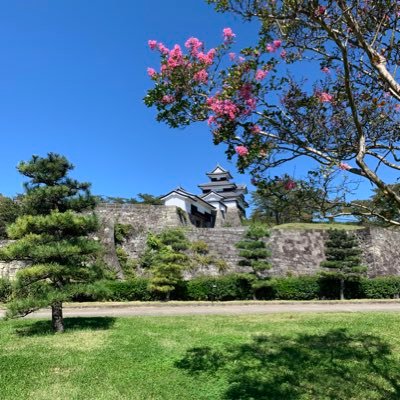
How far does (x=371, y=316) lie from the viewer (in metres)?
10.7

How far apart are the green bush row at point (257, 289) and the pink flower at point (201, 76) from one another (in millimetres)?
13824

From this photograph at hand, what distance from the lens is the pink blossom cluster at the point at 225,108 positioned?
3.80 m

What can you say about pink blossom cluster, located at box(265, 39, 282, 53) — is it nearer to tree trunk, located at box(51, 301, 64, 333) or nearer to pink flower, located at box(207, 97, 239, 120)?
pink flower, located at box(207, 97, 239, 120)

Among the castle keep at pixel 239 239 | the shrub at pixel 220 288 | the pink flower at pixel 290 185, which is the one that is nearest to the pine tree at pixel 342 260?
the shrub at pixel 220 288

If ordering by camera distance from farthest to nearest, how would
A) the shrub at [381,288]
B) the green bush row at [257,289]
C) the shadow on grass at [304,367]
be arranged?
1. the shrub at [381,288]
2. the green bush row at [257,289]
3. the shadow on grass at [304,367]

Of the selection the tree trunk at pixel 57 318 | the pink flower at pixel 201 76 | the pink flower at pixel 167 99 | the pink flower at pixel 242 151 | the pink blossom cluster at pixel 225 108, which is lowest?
the tree trunk at pixel 57 318

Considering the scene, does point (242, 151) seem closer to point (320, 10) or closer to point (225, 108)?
point (225, 108)

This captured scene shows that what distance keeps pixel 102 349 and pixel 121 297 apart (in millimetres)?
9926

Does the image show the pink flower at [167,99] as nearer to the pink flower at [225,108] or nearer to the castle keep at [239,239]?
the pink flower at [225,108]

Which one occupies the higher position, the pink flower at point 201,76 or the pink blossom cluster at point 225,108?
the pink flower at point 201,76

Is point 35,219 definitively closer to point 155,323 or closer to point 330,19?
point 155,323

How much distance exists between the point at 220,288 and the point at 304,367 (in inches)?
460

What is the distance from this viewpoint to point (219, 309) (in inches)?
552

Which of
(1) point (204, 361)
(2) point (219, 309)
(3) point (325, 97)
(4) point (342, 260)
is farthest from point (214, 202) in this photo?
(3) point (325, 97)
